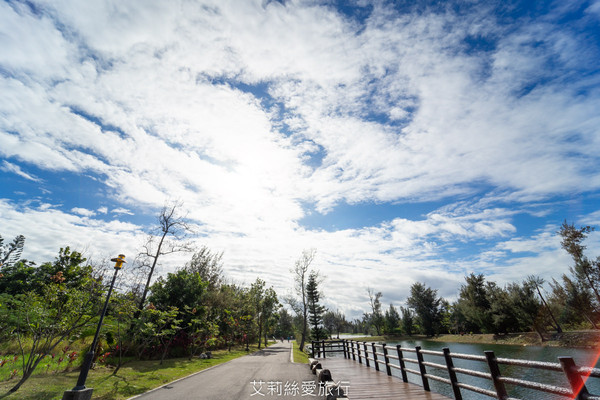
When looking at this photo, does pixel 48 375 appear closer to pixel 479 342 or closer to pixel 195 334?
pixel 195 334

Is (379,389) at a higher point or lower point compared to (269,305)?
lower

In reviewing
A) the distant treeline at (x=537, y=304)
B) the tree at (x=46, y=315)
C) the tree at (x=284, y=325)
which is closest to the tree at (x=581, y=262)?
the distant treeline at (x=537, y=304)

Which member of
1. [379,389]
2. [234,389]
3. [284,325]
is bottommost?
[234,389]

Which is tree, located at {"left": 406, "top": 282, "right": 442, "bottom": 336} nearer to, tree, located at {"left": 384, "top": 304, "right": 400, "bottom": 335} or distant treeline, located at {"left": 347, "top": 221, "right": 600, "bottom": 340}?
distant treeline, located at {"left": 347, "top": 221, "right": 600, "bottom": 340}

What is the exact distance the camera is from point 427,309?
58219 mm

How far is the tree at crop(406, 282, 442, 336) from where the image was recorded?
57.7 metres

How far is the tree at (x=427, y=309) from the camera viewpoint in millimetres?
57656

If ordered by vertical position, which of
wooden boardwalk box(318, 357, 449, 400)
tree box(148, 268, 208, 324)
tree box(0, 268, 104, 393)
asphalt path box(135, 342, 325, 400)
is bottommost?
asphalt path box(135, 342, 325, 400)

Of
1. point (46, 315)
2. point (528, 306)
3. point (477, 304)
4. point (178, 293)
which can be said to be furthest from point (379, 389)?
point (477, 304)

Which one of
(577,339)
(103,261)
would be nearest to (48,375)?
(103,261)

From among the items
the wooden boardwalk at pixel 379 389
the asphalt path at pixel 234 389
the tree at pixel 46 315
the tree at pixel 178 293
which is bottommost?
the asphalt path at pixel 234 389

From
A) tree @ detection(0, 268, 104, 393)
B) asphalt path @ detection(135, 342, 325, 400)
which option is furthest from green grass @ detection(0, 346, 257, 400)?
asphalt path @ detection(135, 342, 325, 400)

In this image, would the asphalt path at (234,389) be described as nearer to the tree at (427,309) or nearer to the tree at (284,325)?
the tree at (427,309)

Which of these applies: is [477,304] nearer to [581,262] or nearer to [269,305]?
[581,262]
